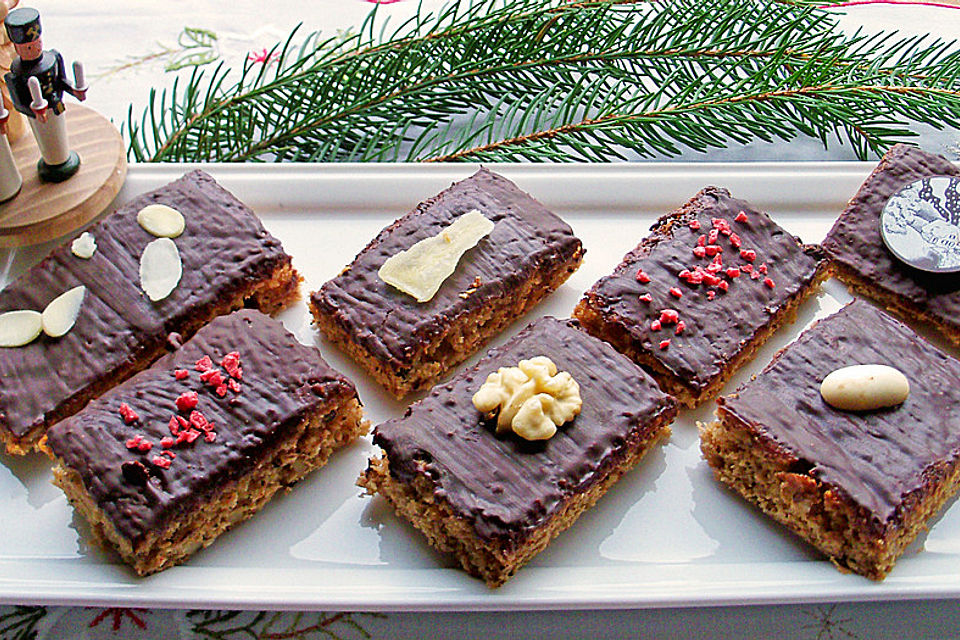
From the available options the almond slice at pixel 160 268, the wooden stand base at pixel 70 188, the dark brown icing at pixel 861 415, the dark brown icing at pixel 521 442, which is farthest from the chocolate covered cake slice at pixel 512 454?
the wooden stand base at pixel 70 188

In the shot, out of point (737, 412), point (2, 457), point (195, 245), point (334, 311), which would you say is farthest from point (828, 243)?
point (2, 457)

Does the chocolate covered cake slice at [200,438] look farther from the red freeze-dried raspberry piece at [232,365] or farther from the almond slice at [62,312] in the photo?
the almond slice at [62,312]

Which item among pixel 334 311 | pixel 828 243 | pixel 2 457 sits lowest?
pixel 2 457

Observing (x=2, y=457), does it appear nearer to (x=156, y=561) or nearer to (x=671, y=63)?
(x=156, y=561)

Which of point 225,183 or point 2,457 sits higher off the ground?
point 225,183

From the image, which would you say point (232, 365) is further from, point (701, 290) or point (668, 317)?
point (701, 290)

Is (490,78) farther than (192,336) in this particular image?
Yes
